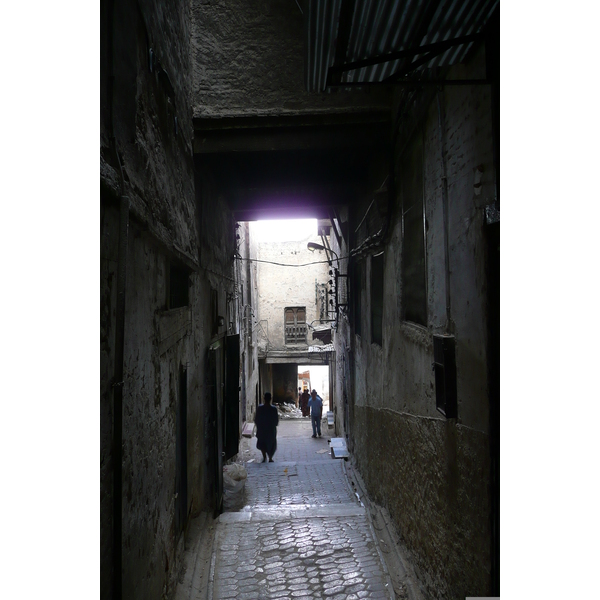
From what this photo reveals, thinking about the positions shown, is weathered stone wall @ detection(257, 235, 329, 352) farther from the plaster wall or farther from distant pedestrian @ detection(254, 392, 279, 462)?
distant pedestrian @ detection(254, 392, 279, 462)

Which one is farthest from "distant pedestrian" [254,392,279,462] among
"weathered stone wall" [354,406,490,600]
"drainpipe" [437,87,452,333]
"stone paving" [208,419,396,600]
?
"drainpipe" [437,87,452,333]

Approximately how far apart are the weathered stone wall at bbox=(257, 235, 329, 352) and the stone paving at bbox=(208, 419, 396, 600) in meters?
17.3

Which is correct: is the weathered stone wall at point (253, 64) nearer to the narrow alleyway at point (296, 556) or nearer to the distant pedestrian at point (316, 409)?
the narrow alleyway at point (296, 556)

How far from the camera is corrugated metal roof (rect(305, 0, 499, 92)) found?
2.22m

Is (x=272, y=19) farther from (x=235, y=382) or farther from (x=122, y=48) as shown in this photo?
(x=235, y=382)

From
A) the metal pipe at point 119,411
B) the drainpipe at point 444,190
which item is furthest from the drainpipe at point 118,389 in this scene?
the drainpipe at point 444,190

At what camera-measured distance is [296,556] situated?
427 cm

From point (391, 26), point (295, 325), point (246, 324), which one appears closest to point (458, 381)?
point (391, 26)

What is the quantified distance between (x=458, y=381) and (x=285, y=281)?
2145cm

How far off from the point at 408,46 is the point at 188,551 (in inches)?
185

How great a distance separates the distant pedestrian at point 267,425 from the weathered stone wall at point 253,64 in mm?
5640

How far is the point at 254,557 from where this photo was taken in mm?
4273

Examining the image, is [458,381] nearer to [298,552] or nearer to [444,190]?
[444,190]

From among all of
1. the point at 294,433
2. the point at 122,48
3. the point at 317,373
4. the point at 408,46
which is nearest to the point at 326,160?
the point at 408,46
